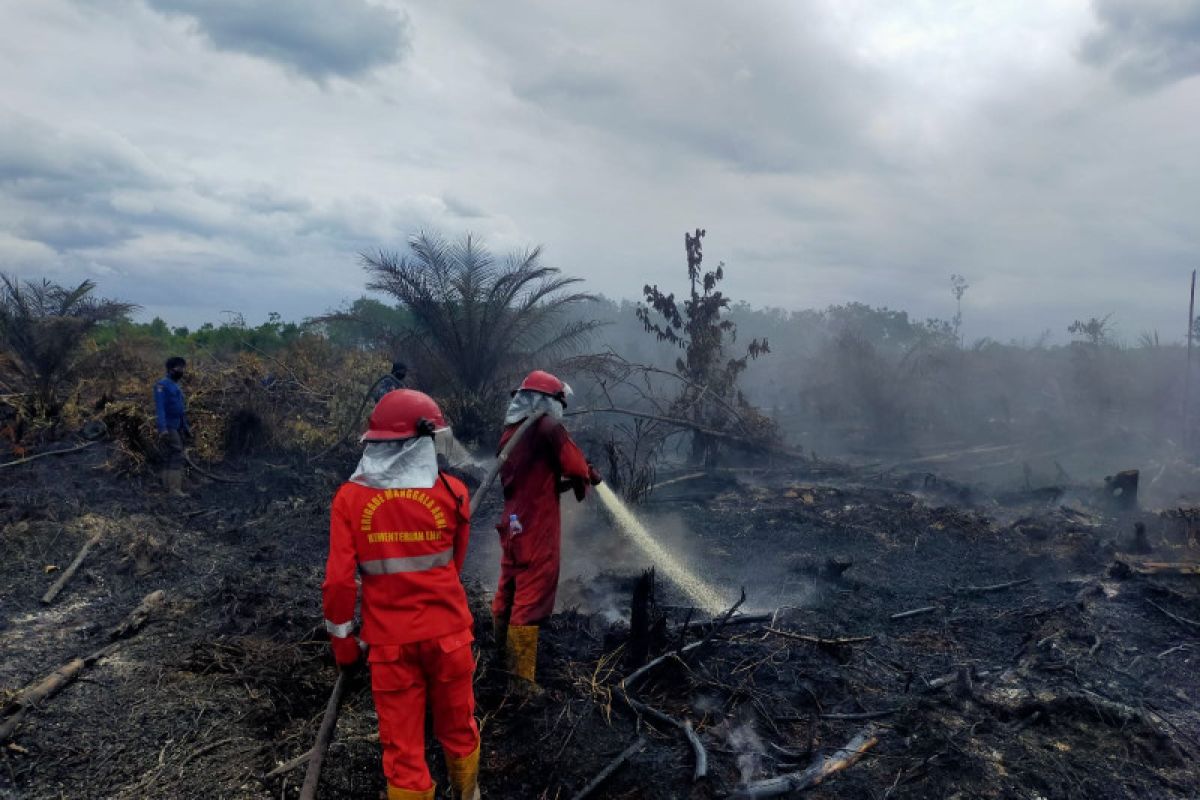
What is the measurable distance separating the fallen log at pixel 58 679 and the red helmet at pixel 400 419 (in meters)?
2.70

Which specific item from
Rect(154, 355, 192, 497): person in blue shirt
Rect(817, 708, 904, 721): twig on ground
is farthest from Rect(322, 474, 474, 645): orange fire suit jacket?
Rect(154, 355, 192, 497): person in blue shirt

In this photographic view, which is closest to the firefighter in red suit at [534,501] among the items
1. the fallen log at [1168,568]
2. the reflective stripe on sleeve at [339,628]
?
the reflective stripe on sleeve at [339,628]

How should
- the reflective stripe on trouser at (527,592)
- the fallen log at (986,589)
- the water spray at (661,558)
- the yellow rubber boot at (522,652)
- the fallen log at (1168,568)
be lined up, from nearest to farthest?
the yellow rubber boot at (522,652) < the reflective stripe on trouser at (527,592) < the water spray at (661,558) < the fallen log at (986,589) < the fallen log at (1168,568)

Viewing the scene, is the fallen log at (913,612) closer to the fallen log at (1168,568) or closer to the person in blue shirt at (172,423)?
the fallen log at (1168,568)

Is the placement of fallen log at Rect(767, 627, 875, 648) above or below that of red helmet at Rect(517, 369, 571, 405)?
below

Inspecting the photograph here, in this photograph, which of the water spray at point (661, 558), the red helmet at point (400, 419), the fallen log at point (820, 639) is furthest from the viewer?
the water spray at point (661, 558)

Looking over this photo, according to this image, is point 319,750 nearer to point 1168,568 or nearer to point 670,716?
point 670,716

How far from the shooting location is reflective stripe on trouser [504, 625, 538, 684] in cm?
466

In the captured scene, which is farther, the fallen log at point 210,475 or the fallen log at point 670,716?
the fallen log at point 210,475

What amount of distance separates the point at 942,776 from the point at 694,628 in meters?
1.99

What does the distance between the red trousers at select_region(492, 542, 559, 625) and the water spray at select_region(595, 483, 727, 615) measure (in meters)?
2.38

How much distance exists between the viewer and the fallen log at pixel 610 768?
378 centimetres

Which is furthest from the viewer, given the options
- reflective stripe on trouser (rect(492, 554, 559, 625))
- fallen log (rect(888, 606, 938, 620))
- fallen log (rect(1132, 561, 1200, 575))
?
fallen log (rect(1132, 561, 1200, 575))

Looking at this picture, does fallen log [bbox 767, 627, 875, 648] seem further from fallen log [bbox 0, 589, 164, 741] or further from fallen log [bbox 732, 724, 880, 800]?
fallen log [bbox 0, 589, 164, 741]
